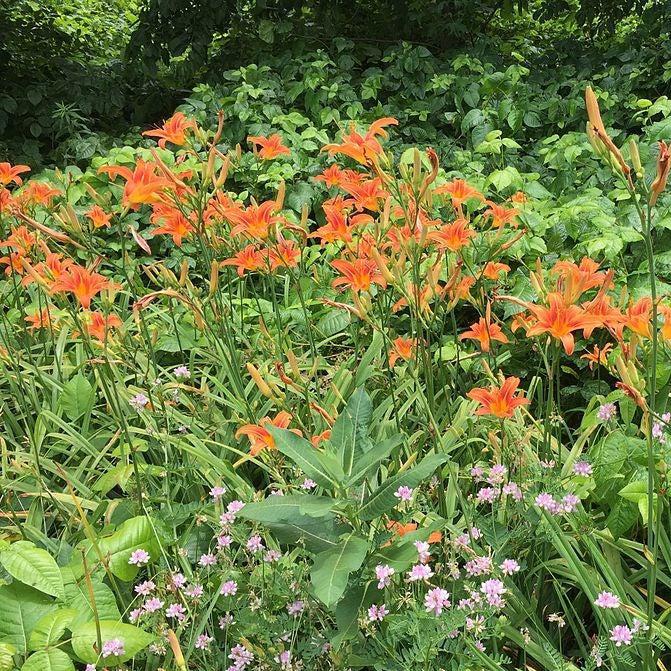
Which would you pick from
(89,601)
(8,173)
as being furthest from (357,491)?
(8,173)

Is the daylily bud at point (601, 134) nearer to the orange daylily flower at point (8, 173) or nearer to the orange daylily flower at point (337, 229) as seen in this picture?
the orange daylily flower at point (337, 229)

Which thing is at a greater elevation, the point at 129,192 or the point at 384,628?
the point at 129,192

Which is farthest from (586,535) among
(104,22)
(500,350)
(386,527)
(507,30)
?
(104,22)

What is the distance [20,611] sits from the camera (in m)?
1.57

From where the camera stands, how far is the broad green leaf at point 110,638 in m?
1.38

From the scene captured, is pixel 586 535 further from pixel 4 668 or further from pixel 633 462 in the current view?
pixel 4 668

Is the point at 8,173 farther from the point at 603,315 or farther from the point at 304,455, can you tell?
the point at 603,315

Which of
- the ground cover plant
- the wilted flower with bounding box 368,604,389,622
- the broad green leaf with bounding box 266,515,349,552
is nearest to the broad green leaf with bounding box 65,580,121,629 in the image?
the ground cover plant

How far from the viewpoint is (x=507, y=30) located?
6520mm

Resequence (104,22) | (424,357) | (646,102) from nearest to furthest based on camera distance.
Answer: (424,357) → (646,102) → (104,22)

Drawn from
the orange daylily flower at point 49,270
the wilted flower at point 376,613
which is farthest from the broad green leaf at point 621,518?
the orange daylily flower at point 49,270

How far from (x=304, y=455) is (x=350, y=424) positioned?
107 millimetres

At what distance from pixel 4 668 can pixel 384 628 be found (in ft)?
2.45

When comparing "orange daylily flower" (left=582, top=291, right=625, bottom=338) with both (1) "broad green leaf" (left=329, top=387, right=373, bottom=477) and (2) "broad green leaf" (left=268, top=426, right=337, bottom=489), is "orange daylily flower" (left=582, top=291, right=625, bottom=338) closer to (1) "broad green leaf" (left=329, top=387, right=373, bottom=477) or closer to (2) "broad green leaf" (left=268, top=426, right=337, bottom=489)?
(1) "broad green leaf" (left=329, top=387, right=373, bottom=477)
